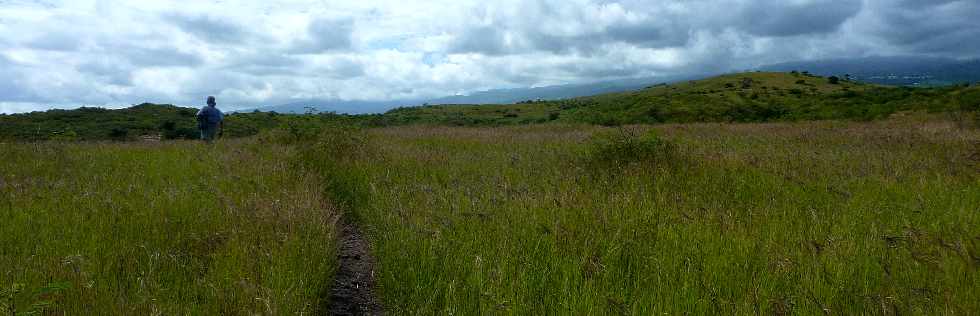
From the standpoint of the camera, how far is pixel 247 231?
14.2 ft

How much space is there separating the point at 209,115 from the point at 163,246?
12.8m

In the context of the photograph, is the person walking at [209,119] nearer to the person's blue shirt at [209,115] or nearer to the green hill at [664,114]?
the person's blue shirt at [209,115]

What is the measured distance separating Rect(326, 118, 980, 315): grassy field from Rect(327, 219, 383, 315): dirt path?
0.19 meters

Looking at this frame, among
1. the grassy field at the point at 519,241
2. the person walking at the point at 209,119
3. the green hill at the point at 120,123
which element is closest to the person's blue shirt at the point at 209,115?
the person walking at the point at 209,119

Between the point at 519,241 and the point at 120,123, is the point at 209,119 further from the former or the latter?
the point at 120,123

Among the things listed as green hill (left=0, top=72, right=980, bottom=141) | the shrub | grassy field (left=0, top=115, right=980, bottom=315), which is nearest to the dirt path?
grassy field (left=0, top=115, right=980, bottom=315)

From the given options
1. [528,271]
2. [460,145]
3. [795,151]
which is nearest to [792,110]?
[795,151]

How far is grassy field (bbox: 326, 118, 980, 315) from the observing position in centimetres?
299

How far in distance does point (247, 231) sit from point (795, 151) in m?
10.2

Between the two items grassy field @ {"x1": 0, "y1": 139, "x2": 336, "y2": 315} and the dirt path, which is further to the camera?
the dirt path

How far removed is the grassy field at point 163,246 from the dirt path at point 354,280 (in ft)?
0.59

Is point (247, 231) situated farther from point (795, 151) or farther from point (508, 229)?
point (795, 151)

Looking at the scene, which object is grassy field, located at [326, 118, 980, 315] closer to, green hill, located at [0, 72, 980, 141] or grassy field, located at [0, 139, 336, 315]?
grassy field, located at [0, 139, 336, 315]

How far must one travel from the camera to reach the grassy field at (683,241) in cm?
299
